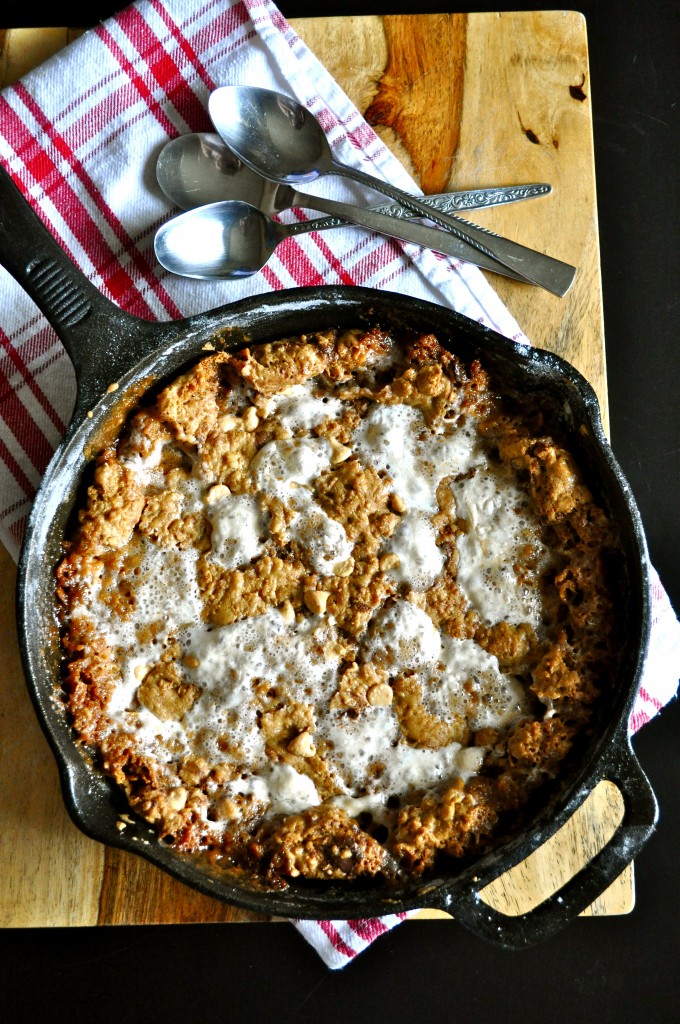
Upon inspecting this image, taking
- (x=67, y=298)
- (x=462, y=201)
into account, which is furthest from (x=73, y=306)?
(x=462, y=201)

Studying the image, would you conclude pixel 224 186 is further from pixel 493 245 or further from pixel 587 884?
pixel 587 884

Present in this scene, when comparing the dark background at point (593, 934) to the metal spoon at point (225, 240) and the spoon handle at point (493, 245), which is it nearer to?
the spoon handle at point (493, 245)

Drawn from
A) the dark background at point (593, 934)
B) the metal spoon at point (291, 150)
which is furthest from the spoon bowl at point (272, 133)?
the dark background at point (593, 934)

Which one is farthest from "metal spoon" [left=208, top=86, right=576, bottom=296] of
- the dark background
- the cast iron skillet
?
the dark background

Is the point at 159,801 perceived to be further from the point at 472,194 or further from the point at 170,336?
the point at 472,194

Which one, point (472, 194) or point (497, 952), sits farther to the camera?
point (497, 952)

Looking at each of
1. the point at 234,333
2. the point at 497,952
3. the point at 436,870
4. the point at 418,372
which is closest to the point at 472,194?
the point at 418,372

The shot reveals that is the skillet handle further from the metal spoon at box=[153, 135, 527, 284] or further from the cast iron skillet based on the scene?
the metal spoon at box=[153, 135, 527, 284]
